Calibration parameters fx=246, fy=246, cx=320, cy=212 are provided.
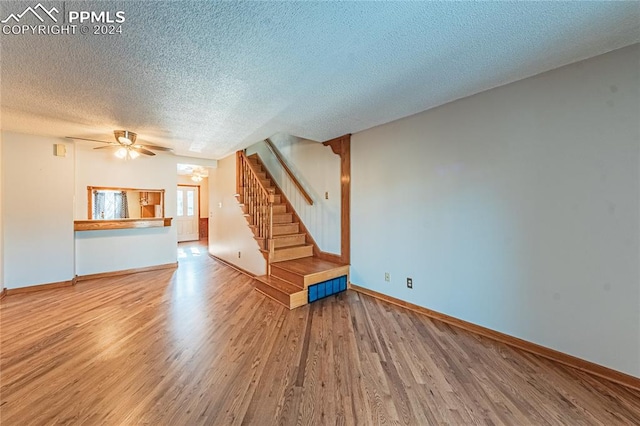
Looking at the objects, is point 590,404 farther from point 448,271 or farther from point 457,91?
point 457,91

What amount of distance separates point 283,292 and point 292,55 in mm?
2654

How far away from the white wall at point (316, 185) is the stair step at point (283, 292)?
1.04 m

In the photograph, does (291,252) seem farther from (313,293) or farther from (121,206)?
(121,206)

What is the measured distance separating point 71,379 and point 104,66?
2399 mm

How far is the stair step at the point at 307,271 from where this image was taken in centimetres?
335

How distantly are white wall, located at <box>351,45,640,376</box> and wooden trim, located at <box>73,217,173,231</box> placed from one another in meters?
4.54

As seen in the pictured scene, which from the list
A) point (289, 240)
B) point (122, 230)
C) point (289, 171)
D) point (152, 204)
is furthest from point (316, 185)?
point (122, 230)

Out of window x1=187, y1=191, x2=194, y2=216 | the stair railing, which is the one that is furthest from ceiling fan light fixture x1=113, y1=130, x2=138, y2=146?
window x1=187, y1=191, x2=194, y2=216

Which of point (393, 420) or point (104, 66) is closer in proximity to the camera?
point (393, 420)

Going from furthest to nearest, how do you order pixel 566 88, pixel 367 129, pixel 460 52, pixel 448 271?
pixel 367 129 → pixel 448 271 → pixel 566 88 → pixel 460 52

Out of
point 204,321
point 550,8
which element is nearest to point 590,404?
point 550,8

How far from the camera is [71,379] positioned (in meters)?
1.83

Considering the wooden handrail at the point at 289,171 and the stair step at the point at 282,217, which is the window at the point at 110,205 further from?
the wooden handrail at the point at 289,171

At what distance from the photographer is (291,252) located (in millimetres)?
4207
